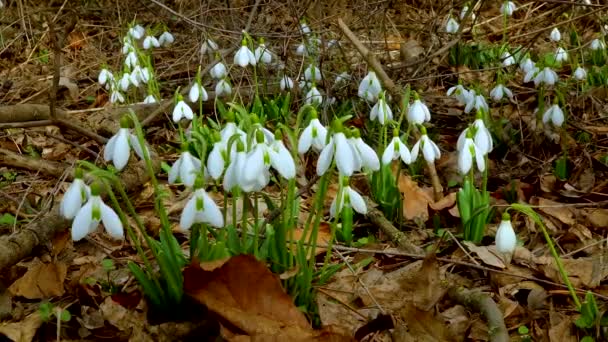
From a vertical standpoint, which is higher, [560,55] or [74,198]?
[74,198]

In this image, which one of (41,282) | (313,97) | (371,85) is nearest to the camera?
(41,282)

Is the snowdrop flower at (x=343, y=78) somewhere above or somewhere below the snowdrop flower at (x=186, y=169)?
below

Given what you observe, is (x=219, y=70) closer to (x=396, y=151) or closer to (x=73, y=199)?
(x=396, y=151)

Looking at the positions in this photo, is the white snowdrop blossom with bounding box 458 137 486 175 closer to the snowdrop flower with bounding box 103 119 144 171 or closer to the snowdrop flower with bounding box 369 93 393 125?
the snowdrop flower with bounding box 369 93 393 125

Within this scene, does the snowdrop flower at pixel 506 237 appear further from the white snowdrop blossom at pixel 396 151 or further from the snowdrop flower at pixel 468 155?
the white snowdrop blossom at pixel 396 151

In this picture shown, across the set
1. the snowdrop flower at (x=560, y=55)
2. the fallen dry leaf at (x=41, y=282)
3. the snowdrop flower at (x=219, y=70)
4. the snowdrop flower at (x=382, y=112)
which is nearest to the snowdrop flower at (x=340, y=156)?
the fallen dry leaf at (x=41, y=282)

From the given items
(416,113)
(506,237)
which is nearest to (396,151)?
(416,113)

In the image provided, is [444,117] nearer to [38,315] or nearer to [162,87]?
[162,87]
